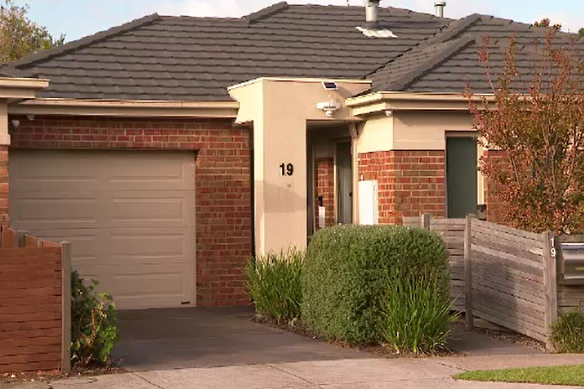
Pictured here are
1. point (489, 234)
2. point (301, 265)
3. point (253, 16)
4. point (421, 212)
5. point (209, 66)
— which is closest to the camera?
point (489, 234)

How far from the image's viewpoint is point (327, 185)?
19.8 metres

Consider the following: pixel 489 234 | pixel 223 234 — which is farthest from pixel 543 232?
pixel 223 234

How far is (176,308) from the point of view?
17.8 m

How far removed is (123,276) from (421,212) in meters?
4.60

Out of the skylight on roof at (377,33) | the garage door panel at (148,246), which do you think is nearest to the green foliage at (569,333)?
the garage door panel at (148,246)

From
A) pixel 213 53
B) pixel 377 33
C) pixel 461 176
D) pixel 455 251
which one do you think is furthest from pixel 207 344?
pixel 377 33

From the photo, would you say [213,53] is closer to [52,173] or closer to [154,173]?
[154,173]

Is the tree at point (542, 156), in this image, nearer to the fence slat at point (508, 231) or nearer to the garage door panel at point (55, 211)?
the fence slat at point (508, 231)

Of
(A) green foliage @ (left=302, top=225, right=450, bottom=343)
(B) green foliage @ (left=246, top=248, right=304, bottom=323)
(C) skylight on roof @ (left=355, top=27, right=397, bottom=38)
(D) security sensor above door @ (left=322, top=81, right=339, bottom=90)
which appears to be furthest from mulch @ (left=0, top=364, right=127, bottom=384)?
(C) skylight on roof @ (left=355, top=27, right=397, bottom=38)

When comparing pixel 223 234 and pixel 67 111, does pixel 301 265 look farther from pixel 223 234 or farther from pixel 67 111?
pixel 67 111

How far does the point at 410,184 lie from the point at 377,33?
219 inches

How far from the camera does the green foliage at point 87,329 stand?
1124cm

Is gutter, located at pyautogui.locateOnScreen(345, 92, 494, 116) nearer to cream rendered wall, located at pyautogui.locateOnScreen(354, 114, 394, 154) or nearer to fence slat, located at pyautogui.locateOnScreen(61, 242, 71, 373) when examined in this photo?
cream rendered wall, located at pyautogui.locateOnScreen(354, 114, 394, 154)

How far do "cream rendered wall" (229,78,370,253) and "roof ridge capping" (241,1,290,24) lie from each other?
424 cm
